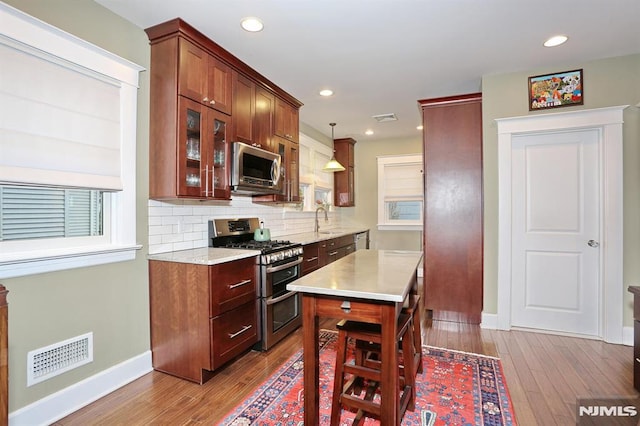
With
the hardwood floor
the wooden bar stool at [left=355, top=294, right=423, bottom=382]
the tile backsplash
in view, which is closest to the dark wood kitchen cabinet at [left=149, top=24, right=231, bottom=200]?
the tile backsplash

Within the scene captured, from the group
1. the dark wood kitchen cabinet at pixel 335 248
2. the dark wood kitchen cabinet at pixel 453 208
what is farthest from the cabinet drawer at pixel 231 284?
the dark wood kitchen cabinet at pixel 453 208

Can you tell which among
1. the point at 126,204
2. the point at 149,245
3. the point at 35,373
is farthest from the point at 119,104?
the point at 35,373

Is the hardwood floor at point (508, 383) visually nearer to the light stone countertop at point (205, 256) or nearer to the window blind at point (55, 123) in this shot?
the light stone countertop at point (205, 256)

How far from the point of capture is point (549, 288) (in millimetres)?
3312

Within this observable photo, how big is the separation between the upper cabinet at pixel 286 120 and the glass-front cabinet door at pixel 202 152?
0.92 metres

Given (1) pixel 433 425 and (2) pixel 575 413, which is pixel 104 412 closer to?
(1) pixel 433 425

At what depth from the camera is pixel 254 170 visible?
3.14 meters

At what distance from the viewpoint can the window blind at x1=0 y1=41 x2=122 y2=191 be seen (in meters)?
1.74

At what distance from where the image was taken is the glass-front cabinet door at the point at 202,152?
2443 millimetres

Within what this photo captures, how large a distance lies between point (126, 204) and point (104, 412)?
1.33m

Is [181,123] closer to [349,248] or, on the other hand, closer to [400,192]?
[349,248]

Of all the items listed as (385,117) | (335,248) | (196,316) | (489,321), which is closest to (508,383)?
(489,321)

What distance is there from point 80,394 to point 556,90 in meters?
4.60

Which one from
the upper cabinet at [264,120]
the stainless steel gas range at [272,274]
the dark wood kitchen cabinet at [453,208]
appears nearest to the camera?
the stainless steel gas range at [272,274]
